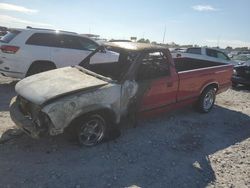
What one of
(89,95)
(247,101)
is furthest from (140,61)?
(247,101)

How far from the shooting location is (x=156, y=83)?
5.77 m

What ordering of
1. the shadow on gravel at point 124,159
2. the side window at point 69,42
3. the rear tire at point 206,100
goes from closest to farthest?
the shadow on gravel at point 124,159, the rear tire at point 206,100, the side window at point 69,42

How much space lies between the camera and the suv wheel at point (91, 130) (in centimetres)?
474

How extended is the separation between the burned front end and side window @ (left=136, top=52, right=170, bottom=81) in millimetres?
1967

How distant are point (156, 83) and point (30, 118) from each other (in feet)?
8.20

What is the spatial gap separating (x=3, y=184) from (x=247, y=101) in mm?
8188

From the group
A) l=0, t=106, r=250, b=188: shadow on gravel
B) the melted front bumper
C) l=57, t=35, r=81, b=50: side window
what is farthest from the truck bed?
the melted front bumper

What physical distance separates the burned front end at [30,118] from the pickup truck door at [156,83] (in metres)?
1.92

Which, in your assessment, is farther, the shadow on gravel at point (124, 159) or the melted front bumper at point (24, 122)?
the melted front bumper at point (24, 122)

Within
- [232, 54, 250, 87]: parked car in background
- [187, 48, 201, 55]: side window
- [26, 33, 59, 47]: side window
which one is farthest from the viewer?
[187, 48, 201, 55]: side window

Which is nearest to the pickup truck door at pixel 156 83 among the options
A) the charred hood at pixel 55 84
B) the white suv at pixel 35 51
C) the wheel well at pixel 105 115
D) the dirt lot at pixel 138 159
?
the dirt lot at pixel 138 159

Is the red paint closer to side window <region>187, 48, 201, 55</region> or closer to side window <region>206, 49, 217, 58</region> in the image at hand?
side window <region>206, 49, 217, 58</region>

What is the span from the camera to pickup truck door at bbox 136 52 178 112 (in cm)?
559

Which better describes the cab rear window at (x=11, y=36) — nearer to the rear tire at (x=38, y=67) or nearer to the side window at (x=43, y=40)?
the side window at (x=43, y=40)
